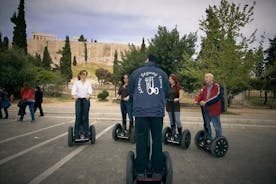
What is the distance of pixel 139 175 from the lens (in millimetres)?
3797

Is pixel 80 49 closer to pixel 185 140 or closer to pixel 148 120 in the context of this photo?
pixel 185 140

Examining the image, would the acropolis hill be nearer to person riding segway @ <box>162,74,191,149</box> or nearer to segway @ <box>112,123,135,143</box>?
segway @ <box>112,123,135,143</box>

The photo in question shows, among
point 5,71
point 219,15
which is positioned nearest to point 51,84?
point 5,71

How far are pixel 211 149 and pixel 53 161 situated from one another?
3763mm

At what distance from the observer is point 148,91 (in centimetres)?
396

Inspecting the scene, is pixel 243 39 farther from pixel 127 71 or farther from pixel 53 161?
pixel 53 161

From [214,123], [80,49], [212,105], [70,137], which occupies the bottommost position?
[70,137]

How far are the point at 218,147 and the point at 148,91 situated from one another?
10.6 feet

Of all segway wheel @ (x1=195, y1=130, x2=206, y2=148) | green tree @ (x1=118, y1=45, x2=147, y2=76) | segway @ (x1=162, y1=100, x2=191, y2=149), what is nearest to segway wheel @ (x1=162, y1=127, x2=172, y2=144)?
segway @ (x1=162, y1=100, x2=191, y2=149)

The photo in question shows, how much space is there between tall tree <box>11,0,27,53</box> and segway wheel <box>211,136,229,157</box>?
126 feet

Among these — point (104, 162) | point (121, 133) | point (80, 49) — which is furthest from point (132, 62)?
point (80, 49)

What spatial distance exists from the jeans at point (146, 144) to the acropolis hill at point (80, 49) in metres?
155

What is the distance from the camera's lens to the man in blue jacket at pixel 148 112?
388cm

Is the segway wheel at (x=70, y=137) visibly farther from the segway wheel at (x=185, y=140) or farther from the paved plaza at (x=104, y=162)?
the segway wheel at (x=185, y=140)
